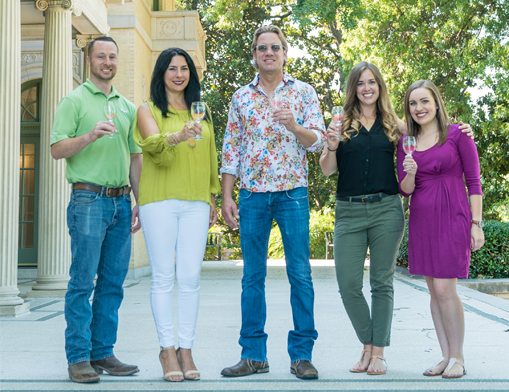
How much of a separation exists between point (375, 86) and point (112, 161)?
6.89 ft

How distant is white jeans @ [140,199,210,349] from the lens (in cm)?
444

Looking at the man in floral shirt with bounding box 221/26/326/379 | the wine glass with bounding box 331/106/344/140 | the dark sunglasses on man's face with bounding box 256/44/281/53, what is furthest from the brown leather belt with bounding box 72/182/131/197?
the wine glass with bounding box 331/106/344/140

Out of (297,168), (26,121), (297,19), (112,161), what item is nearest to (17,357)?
(112,161)

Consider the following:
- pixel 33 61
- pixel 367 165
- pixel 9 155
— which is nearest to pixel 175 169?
pixel 367 165

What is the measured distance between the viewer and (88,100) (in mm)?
4688

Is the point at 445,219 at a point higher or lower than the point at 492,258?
higher

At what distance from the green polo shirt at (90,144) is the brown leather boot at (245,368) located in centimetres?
163

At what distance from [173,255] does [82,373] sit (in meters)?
1.05

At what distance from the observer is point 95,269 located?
4566 mm

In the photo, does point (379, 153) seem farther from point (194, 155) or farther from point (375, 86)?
point (194, 155)

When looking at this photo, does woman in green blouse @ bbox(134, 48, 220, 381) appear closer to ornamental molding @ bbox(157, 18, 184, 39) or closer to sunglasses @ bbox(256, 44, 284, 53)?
sunglasses @ bbox(256, 44, 284, 53)

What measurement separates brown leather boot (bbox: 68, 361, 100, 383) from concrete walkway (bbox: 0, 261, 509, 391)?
56mm

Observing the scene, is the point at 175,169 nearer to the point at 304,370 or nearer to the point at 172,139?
the point at 172,139

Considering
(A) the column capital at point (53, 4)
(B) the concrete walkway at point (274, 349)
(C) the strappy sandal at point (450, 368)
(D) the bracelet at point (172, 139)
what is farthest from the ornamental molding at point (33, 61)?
(C) the strappy sandal at point (450, 368)
